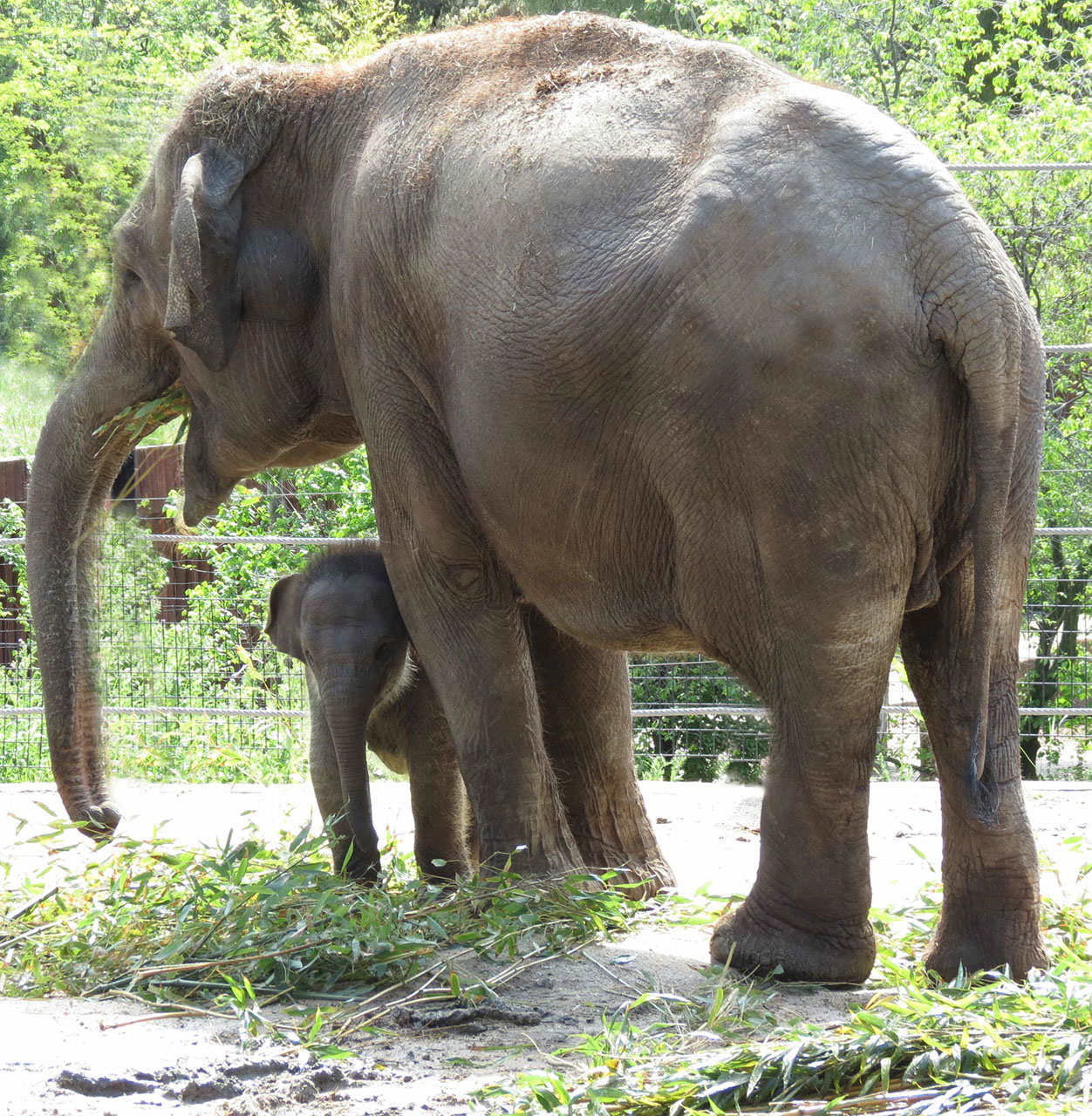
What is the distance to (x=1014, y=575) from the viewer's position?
2.88 m

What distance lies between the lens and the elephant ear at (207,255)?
3.58m

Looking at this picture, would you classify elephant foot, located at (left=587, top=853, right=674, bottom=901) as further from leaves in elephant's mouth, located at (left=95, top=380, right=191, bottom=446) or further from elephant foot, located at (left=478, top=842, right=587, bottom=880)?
leaves in elephant's mouth, located at (left=95, top=380, right=191, bottom=446)

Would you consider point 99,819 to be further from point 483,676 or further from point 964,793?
point 964,793

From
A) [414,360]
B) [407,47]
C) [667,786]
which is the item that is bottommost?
[667,786]

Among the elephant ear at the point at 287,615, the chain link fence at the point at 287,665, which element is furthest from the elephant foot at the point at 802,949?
the chain link fence at the point at 287,665

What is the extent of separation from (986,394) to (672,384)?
54 cm

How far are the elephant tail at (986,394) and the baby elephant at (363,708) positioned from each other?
5.16 ft

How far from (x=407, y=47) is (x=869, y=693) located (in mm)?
1889

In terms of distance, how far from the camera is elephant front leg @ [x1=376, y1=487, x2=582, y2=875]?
338cm

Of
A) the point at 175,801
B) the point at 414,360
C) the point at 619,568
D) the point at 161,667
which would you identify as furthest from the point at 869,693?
the point at 161,667

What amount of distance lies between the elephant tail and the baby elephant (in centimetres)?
157

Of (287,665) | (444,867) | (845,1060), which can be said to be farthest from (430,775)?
(287,665)

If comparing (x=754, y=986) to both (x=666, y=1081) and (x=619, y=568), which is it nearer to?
(x=666, y=1081)

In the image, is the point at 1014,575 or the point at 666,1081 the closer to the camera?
the point at 666,1081
